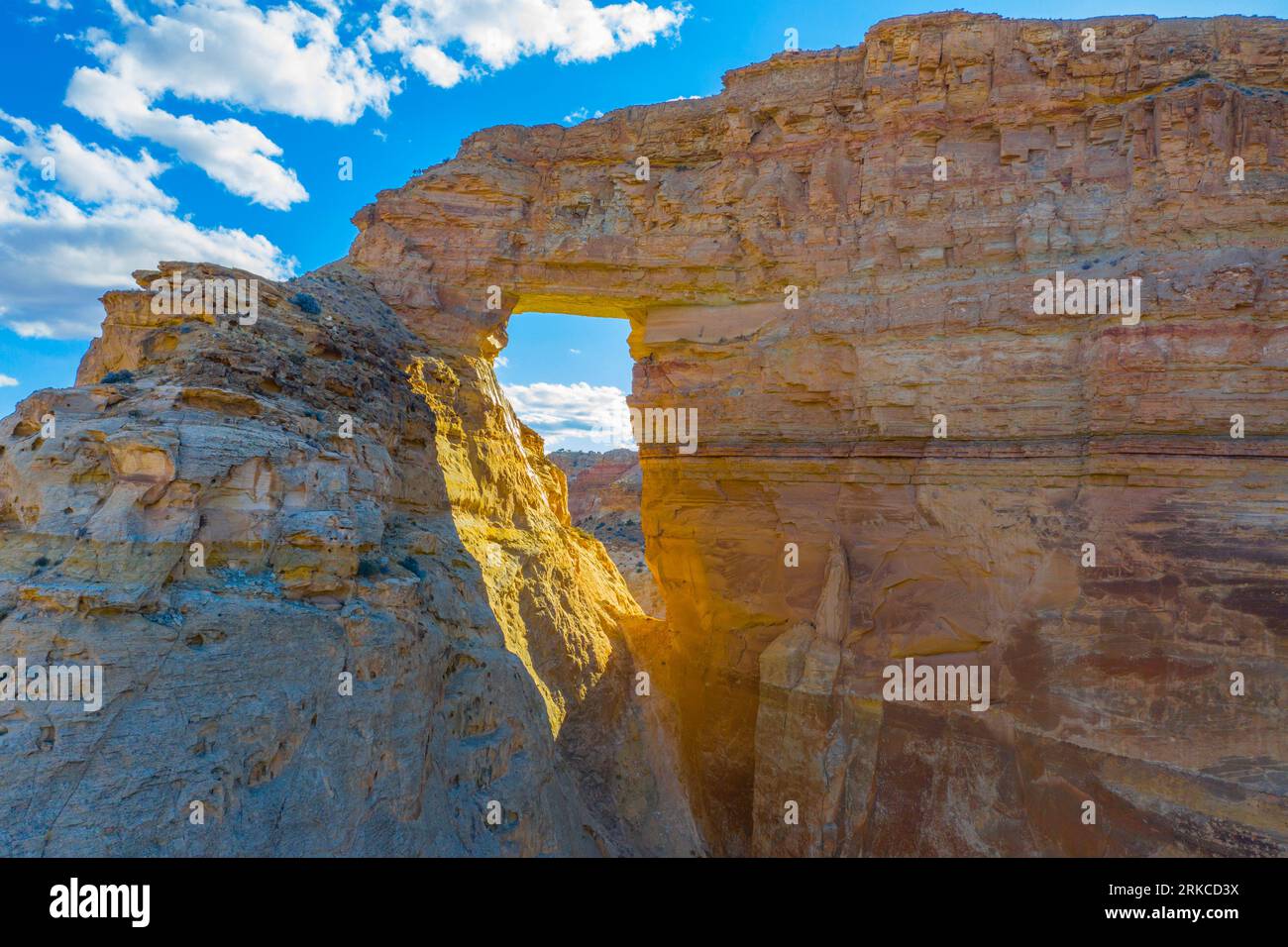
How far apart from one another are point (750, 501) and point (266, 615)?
1049cm

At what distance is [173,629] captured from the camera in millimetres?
6918

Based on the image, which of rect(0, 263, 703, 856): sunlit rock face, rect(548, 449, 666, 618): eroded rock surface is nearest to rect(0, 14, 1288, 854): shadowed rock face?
rect(0, 263, 703, 856): sunlit rock face

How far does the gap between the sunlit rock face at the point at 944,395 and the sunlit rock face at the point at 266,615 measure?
3.68m

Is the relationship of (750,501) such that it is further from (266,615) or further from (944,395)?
(266,615)

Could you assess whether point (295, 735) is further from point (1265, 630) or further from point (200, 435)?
point (1265, 630)

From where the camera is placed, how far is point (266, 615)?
7.59 meters

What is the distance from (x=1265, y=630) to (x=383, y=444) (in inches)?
538

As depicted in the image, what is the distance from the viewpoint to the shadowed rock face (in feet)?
24.0

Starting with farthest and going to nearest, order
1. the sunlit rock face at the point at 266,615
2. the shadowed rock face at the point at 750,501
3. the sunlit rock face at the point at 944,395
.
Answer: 1. the sunlit rock face at the point at 944,395
2. the shadowed rock face at the point at 750,501
3. the sunlit rock face at the point at 266,615

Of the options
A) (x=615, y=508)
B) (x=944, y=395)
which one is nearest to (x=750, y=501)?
(x=944, y=395)

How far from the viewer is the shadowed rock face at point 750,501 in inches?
288

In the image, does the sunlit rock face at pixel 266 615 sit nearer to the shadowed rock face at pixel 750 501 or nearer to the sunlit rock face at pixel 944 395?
the shadowed rock face at pixel 750 501

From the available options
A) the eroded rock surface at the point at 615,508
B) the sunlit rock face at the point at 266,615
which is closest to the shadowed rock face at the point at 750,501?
the sunlit rock face at the point at 266,615

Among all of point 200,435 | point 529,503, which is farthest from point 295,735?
point 529,503
